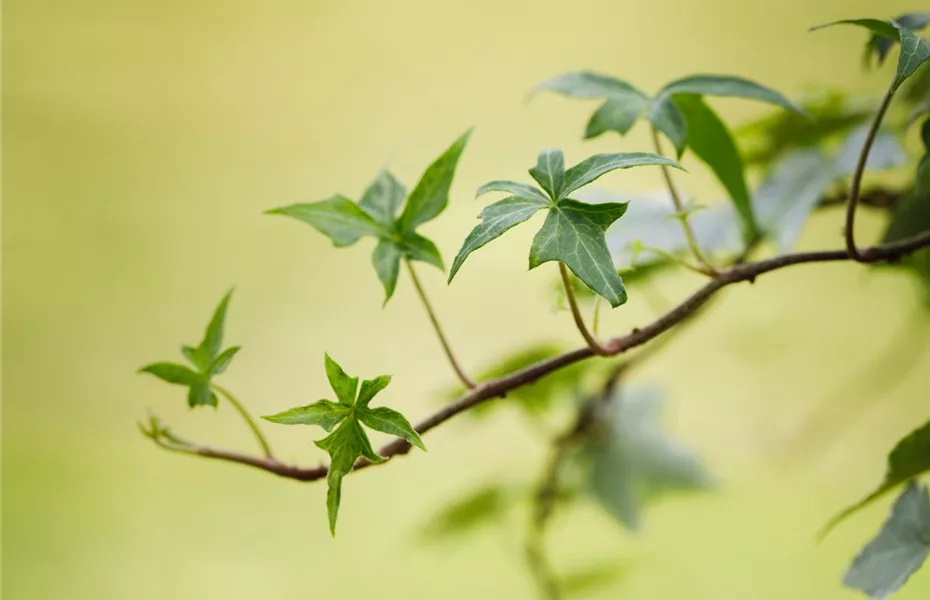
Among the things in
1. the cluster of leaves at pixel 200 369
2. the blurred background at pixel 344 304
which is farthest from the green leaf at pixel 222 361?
the blurred background at pixel 344 304

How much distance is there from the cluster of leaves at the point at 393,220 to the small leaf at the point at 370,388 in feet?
0.31

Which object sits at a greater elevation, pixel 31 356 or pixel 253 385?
pixel 31 356

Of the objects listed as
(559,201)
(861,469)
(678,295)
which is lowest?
(861,469)

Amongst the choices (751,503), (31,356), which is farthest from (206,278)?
(751,503)

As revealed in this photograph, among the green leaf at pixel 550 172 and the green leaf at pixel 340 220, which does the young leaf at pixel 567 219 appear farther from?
the green leaf at pixel 340 220

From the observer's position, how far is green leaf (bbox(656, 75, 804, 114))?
0.47 meters

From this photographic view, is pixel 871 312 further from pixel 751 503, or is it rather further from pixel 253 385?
pixel 253 385

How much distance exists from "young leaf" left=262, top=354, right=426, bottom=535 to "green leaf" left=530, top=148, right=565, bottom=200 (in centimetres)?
11

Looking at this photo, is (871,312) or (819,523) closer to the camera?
(819,523)

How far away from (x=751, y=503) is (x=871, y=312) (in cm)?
40

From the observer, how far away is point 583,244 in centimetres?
35

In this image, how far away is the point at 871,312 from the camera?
51.0 inches

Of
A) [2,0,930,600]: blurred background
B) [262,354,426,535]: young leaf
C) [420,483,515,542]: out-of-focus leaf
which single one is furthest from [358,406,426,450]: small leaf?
[2,0,930,600]: blurred background

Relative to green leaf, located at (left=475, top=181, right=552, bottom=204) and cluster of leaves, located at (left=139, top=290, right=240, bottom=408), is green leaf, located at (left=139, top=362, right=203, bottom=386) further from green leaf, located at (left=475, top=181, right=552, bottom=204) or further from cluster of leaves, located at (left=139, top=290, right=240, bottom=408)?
green leaf, located at (left=475, top=181, right=552, bottom=204)
